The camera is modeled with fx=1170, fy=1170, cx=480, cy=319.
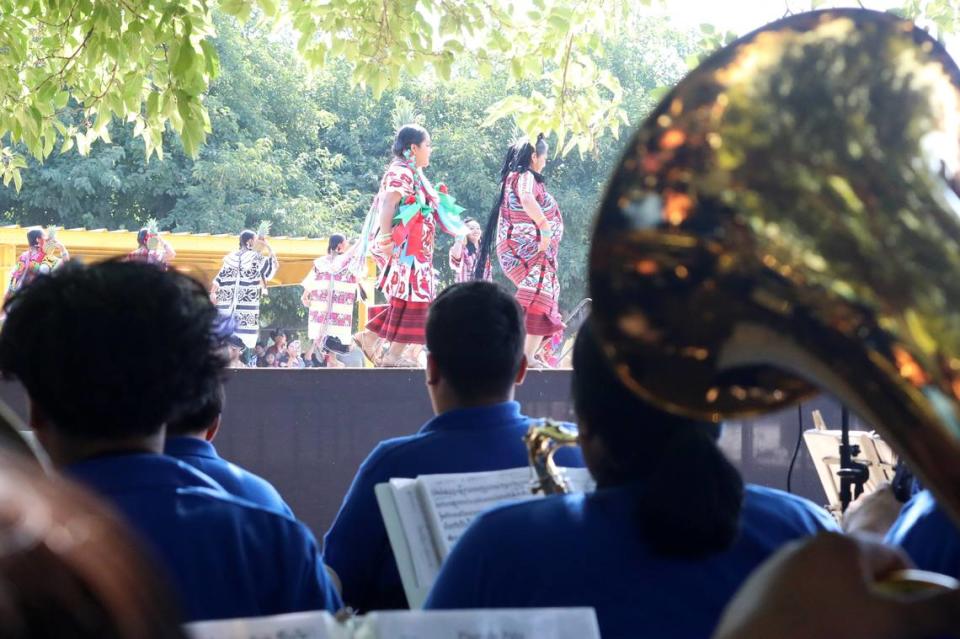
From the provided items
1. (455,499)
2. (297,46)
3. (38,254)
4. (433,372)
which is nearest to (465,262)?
(38,254)

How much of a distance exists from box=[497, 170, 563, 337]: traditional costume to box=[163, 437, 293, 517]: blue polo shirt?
443 cm

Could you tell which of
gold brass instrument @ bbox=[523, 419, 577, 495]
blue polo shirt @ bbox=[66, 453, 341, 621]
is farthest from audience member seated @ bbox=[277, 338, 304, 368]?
blue polo shirt @ bbox=[66, 453, 341, 621]

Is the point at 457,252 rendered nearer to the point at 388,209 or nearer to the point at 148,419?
the point at 388,209

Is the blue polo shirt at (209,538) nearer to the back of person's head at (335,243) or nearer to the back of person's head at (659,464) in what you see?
the back of person's head at (659,464)

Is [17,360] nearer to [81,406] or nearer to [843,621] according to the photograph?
[81,406]

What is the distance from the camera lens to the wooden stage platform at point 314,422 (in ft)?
14.7

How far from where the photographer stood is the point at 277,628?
101cm

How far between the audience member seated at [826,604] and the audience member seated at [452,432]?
1.72m

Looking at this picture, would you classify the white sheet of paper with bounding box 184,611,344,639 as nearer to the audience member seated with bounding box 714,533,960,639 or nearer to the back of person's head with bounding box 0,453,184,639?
the audience member seated with bounding box 714,533,960,639

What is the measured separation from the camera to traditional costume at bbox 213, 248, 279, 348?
924 centimetres

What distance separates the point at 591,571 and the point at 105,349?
722mm

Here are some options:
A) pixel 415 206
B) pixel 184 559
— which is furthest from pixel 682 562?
pixel 415 206

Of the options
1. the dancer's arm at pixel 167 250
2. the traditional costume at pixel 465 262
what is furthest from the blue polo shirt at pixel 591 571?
the dancer's arm at pixel 167 250

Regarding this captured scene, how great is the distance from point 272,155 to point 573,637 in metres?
23.6
